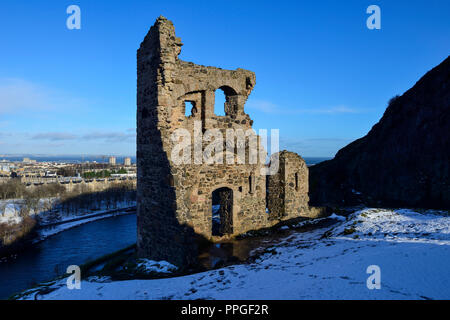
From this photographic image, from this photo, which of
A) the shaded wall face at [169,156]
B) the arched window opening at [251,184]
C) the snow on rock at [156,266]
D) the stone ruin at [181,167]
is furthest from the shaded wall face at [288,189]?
the snow on rock at [156,266]

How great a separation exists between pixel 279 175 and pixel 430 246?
26.8 ft

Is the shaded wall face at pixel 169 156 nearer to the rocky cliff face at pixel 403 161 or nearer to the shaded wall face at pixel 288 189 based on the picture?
the shaded wall face at pixel 288 189

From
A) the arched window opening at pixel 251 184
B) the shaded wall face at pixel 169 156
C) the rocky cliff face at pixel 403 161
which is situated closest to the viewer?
the shaded wall face at pixel 169 156

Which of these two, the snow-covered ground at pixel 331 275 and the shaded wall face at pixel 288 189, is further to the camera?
the shaded wall face at pixel 288 189

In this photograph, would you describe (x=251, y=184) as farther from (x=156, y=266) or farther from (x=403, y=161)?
(x=403, y=161)

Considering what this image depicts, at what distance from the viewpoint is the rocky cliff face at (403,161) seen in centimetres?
2469

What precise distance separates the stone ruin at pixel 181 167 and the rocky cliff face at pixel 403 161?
17.5 metres

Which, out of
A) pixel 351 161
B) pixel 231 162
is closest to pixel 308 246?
pixel 231 162

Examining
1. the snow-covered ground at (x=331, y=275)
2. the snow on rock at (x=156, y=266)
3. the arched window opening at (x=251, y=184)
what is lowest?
the snow on rock at (x=156, y=266)

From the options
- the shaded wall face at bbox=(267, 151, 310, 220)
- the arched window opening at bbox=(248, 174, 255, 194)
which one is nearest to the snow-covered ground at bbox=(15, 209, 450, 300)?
the arched window opening at bbox=(248, 174, 255, 194)

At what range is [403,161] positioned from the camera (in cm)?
2745

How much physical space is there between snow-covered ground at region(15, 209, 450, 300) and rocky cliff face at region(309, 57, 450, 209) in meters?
18.1

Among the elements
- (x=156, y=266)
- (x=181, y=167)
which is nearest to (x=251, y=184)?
(x=181, y=167)
